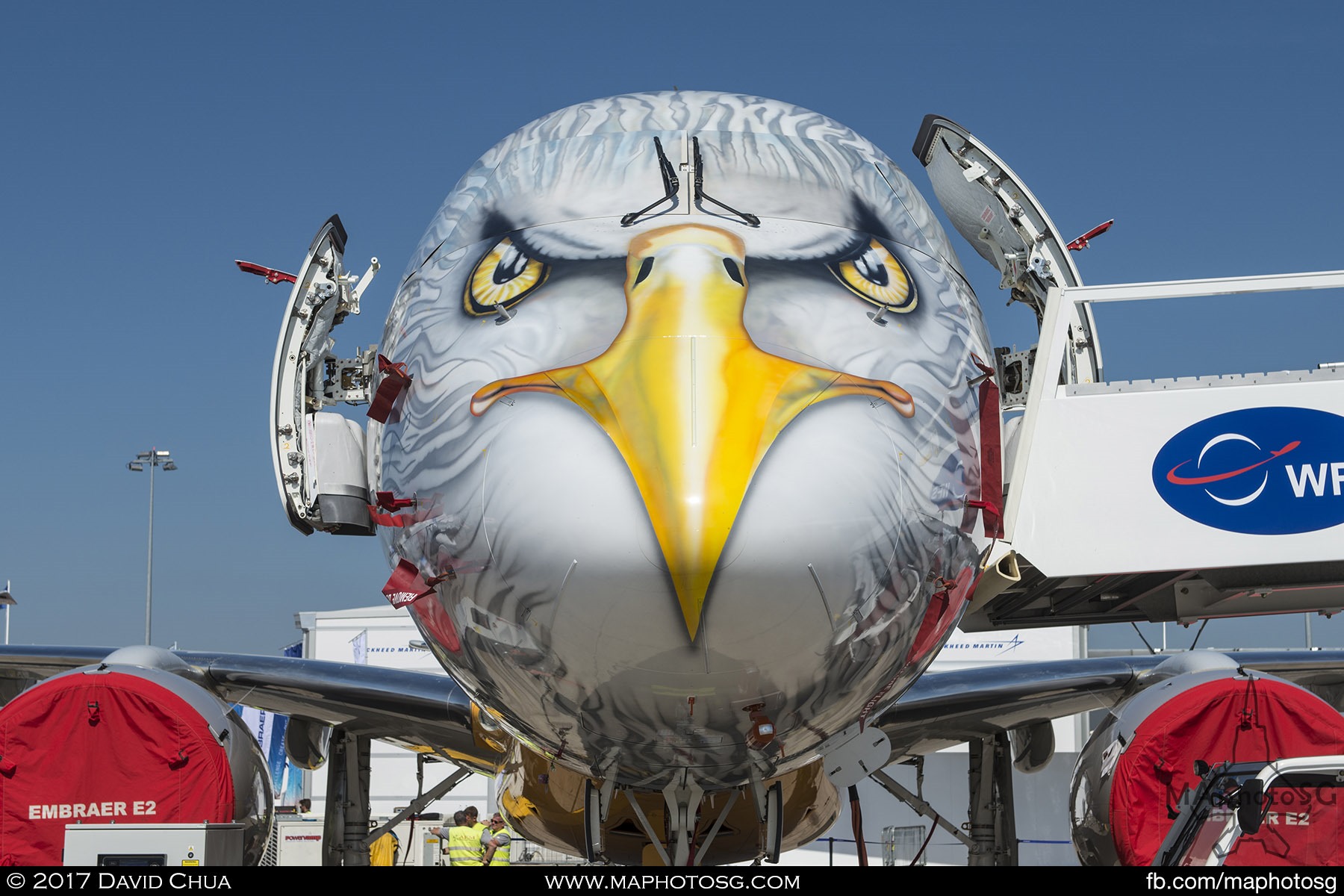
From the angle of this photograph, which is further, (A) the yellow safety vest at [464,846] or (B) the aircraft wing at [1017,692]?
(A) the yellow safety vest at [464,846]

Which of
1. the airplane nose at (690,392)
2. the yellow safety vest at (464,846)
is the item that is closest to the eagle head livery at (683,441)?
the airplane nose at (690,392)

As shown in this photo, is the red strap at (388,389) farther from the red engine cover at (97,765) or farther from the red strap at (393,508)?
the red engine cover at (97,765)

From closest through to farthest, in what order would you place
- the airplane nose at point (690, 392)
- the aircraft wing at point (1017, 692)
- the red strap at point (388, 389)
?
1. the airplane nose at point (690, 392)
2. the red strap at point (388, 389)
3. the aircraft wing at point (1017, 692)

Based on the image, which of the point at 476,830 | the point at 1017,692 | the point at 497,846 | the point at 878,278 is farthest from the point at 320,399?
the point at 497,846

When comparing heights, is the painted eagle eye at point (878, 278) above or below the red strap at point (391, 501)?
above

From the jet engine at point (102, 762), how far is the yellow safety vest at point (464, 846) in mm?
9031

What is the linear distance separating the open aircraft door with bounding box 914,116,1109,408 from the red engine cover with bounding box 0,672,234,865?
15.9ft

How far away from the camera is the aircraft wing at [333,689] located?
899 cm

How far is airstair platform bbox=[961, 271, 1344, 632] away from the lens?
19.2 feet

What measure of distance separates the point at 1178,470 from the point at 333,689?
5710 millimetres

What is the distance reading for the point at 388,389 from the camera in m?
4.87

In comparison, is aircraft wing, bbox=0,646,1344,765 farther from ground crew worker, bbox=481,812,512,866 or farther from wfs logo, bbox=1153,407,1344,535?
ground crew worker, bbox=481,812,512,866

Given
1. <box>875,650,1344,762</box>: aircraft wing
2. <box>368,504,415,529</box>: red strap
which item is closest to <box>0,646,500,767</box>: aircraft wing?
<box>875,650,1344,762</box>: aircraft wing
